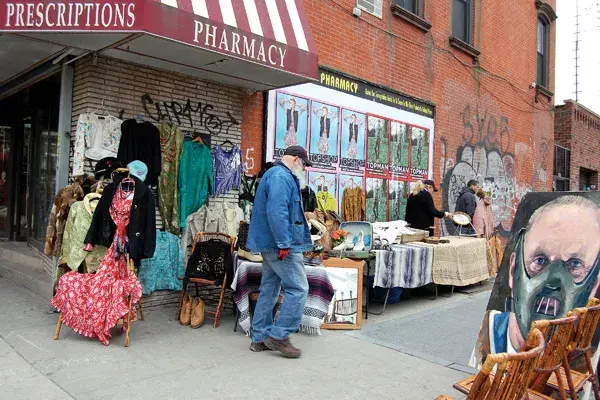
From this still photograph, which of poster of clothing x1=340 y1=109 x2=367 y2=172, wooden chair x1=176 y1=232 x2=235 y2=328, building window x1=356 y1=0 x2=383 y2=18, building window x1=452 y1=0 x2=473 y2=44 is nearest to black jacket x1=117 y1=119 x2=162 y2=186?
wooden chair x1=176 y1=232 x2=235 y2=328

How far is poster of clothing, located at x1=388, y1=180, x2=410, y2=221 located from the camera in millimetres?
10445

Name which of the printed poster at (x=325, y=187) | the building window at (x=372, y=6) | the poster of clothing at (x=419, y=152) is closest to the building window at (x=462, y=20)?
the poster of clothing at (x=419, y=152)

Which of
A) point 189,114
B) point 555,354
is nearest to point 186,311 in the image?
point 189,114

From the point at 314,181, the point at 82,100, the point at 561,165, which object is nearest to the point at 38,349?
the point at 82,100

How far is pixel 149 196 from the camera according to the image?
5.38 m

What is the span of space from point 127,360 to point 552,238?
3.64 meters

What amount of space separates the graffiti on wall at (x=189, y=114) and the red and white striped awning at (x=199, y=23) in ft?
2.70

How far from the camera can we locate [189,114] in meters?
6.88

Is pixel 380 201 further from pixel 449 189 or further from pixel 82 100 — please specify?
pixel 82 100

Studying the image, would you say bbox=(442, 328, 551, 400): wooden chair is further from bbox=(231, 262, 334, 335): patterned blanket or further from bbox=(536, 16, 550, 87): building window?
bbox=(536, 16, 550, 87): building window

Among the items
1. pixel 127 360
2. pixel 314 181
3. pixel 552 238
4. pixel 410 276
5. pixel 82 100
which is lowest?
pixel 127 360

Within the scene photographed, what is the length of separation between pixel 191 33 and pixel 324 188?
4153mm

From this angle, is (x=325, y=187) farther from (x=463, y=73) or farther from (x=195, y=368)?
(x=463, y=73)

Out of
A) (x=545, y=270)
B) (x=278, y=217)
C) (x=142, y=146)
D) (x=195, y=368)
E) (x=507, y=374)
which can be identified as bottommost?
(x=195, y=368)
